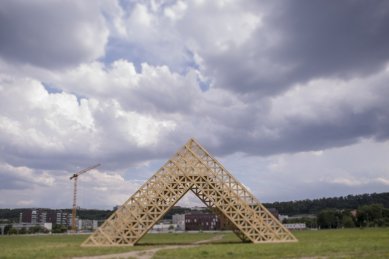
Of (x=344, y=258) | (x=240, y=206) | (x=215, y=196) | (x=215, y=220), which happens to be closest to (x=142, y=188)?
(x=215, y=196)

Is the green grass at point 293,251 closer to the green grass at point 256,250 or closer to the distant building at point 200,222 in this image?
the green grass at point 256,250

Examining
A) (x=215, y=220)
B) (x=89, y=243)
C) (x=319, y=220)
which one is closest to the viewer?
(x=89, y=243)

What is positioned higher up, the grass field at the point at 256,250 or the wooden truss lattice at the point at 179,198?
the wooden truss lattice at the point at 179,198

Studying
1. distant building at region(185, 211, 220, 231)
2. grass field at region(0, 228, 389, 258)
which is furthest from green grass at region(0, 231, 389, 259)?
distant building at region(185, 211, 220, 231)

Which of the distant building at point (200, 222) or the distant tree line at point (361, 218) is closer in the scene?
the distant tree line at point (361, 218)

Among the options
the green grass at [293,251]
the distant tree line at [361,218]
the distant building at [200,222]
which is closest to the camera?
the green grass at [293,251]

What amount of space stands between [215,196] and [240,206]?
7.17 ft

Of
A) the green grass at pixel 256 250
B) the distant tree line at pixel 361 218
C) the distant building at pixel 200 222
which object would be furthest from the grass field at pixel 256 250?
the distant building at pixel 200 222

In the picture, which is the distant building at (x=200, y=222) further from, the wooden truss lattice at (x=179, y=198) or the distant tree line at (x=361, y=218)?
the wooden truss lattice at (x=179, y=198)

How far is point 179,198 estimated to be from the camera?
35.4m

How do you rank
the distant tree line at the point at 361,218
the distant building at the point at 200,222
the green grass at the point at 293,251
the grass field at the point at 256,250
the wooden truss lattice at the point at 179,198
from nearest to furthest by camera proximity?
the green grass at the point at 293,251 → the grass field at the point at 256,250 → the wooden truss lattice at the point at 179,198 → the distant tree line at the point at 361,218 → the distant building at the point at 200,222

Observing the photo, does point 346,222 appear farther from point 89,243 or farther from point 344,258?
point 344,258

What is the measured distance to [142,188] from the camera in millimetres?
35312

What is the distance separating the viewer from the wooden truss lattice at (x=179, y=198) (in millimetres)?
34969
